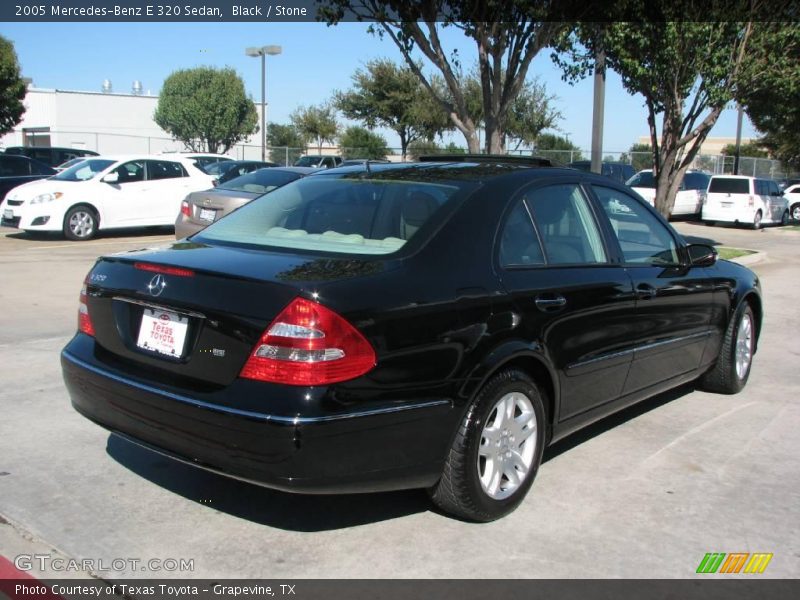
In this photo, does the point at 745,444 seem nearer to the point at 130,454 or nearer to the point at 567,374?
the point at 567,374

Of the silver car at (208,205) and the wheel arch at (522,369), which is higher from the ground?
the silver car at (208,205)

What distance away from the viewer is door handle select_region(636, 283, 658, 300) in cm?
452

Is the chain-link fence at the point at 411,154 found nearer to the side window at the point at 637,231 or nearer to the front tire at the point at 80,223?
the front tire at the point at 80,223

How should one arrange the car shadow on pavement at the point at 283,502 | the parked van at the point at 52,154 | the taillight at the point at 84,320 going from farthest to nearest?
the parked van at the point at 52,154, the taillight at the point at 84,320, the car shadow on pavement at the point at 283,502

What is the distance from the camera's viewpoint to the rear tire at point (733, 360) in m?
5.72

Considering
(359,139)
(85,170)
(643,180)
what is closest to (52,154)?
(85,170)

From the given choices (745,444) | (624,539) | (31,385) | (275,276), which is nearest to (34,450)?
(31,385)

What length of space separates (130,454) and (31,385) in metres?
1.63

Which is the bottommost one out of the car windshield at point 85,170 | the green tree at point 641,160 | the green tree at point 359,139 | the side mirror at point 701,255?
the side mirror at point 701,255

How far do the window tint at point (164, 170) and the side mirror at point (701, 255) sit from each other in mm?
12877

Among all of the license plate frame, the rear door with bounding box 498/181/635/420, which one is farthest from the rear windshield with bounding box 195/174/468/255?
the license plate frame

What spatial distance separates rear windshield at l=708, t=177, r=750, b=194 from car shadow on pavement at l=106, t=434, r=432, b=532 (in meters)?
23.1

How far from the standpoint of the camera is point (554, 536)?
355cm

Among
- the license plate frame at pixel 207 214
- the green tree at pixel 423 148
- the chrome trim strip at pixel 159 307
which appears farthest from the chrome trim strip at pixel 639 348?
the green tree at pixel 423 148
